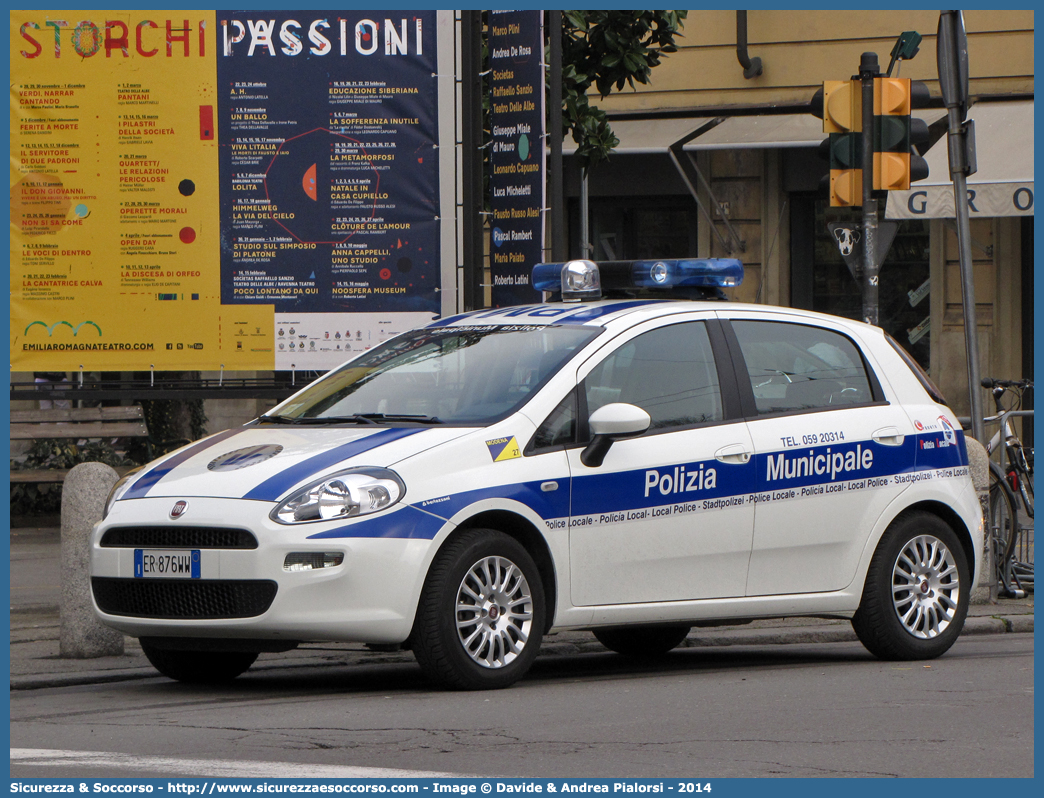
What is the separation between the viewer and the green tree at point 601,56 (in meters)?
14.3

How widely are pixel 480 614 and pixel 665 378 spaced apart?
5.08ft

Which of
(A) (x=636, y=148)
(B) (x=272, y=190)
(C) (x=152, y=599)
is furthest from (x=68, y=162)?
(A) (x=636, y=148)

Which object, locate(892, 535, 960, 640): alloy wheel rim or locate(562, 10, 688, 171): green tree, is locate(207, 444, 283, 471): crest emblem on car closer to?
locate(892, 535, 960, 640): alloy wheel rim

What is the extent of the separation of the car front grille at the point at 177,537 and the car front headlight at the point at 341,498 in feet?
0.63

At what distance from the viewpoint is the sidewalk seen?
8.08 meters

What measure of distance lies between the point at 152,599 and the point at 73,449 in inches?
366

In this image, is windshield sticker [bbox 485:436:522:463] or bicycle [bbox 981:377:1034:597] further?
bicycle [bbox 981:377:1034:597]

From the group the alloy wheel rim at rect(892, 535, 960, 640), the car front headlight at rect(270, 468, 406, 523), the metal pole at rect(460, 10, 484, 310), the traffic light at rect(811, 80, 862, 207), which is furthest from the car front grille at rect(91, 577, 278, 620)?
the traffic light at rect(811, 80, 862, 207)

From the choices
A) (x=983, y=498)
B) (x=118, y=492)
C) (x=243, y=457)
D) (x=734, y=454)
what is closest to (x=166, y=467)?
(x=118, y=492)

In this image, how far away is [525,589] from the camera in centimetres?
714

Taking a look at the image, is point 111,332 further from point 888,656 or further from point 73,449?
point 888,656

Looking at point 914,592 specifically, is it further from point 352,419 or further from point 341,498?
point 341,498

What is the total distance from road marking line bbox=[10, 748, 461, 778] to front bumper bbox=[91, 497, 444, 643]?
1.14 metres

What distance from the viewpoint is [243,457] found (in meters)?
7.18
